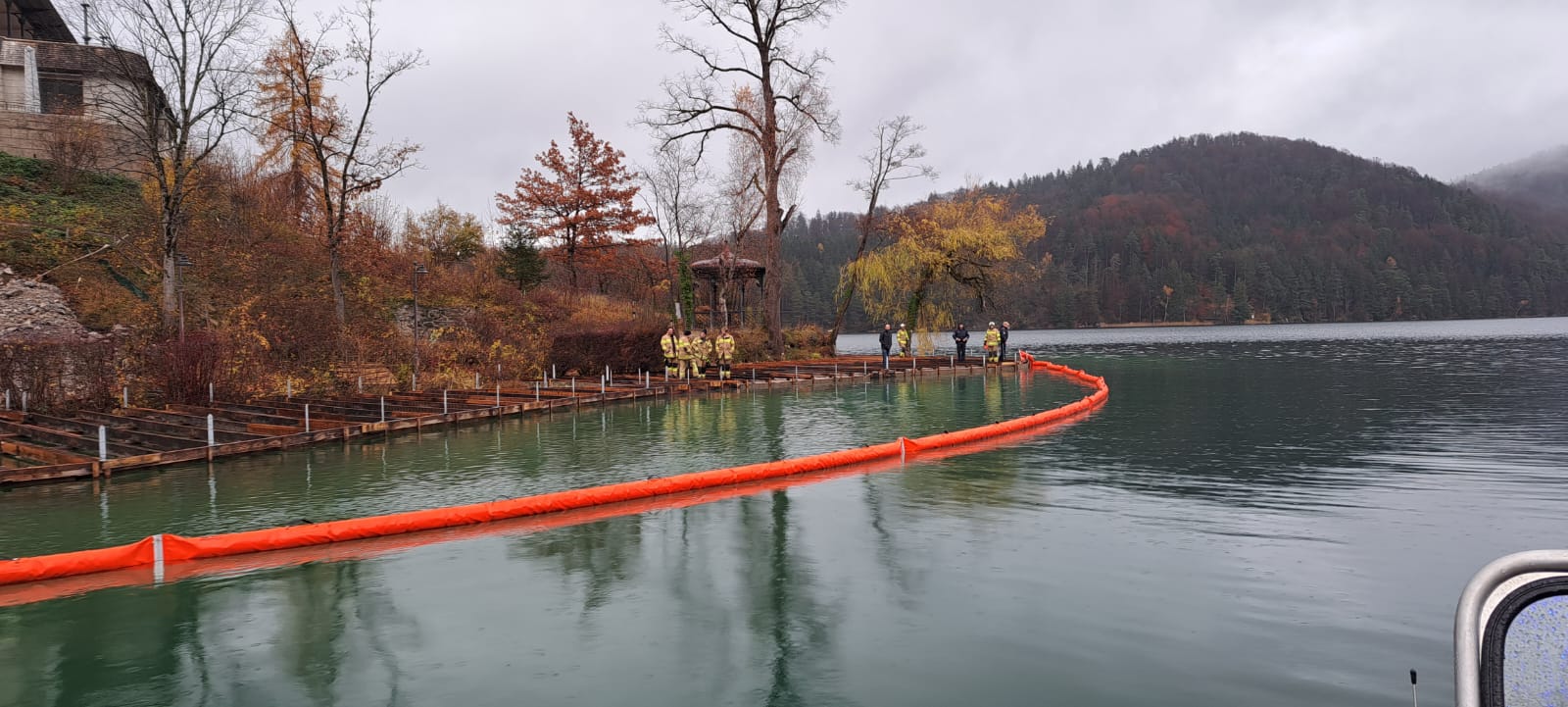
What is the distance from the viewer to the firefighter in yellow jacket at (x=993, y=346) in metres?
34.0

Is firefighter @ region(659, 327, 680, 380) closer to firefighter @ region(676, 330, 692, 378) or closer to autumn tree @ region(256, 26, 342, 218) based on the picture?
firefighter @ region(676, 330, 692, 378)

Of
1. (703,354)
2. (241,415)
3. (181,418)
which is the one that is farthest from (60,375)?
(703,354)

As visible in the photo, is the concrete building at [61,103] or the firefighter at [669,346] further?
the concrete building at [61,103]

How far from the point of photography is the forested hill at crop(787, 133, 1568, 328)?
12281 cm

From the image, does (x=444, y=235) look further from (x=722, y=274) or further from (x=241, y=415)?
(x=241, y=415)

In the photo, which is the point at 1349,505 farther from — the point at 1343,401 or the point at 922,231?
the point at 922,231

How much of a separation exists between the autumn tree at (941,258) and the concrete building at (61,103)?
2795 centimetres

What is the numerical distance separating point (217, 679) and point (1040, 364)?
33405mm

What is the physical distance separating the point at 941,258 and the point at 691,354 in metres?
14.6

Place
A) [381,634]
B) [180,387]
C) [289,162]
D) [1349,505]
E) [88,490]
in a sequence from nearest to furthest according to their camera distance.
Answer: [381,634], [1349,505], [88,490], [180,387], [289,162]

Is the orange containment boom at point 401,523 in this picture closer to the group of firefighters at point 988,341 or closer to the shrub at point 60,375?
the shrub at point 60,375

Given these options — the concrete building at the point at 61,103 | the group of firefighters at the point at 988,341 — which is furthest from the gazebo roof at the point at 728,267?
the concrete building at the point at 61,103

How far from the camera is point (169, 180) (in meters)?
28.2

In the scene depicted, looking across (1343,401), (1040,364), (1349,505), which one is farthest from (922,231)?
(1349,505)
